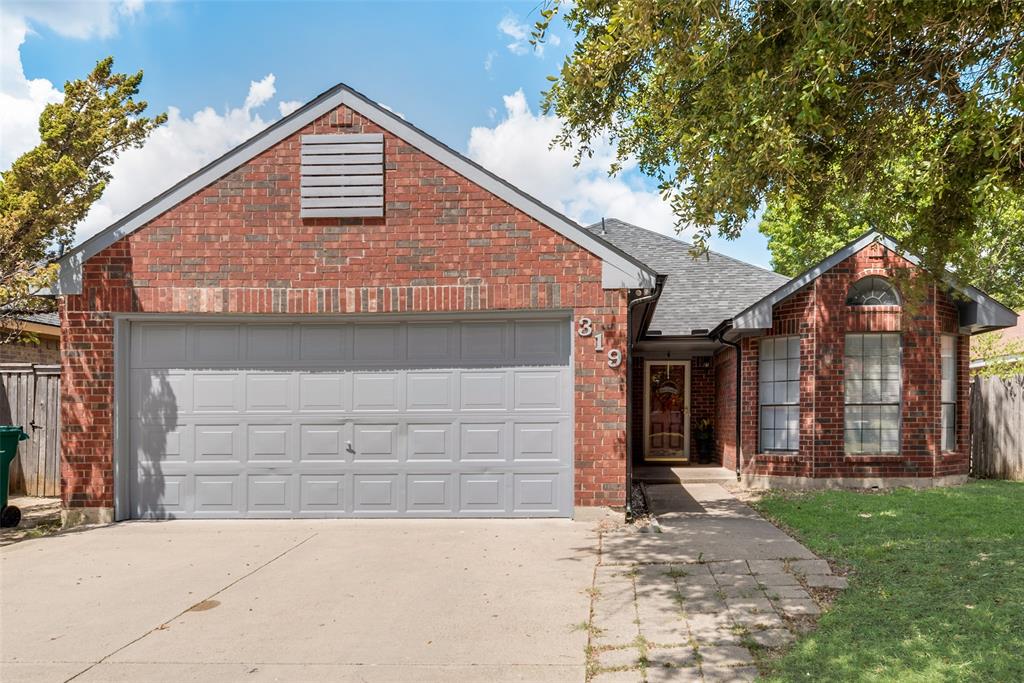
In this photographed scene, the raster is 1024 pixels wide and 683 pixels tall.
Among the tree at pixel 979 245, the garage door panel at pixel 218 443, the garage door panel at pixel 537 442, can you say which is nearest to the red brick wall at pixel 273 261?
the garage door panel at pixel 218 443

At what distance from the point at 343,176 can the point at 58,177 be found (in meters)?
3.90

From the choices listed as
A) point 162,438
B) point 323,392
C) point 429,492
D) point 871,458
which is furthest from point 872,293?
point 162,438

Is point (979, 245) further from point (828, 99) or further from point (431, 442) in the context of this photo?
point (431, 442)

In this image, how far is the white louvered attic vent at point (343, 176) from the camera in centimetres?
909

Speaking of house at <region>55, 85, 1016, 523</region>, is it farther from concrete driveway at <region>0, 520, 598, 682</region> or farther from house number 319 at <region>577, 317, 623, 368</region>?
concrete driveway at <region>0, 520, 598, 682</region>

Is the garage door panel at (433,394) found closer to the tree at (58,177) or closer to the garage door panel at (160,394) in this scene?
the garage door panel at (160,394)

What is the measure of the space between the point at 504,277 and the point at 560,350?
116 cm

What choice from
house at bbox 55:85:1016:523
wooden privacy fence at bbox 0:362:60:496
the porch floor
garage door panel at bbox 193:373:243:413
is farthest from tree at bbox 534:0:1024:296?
wooden privacy fence at bbox 0:362:60:496

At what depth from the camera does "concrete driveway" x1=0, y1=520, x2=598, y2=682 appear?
15.5 ft

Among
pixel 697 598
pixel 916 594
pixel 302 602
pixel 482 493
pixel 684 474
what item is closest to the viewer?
pixel 916 594

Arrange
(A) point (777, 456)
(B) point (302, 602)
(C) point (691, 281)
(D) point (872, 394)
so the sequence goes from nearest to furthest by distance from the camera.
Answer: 1. (B) point (302, 602)
2. (D) point (872, 394)
3. (A) point (777, 456)
4. (C) point (691, 281)

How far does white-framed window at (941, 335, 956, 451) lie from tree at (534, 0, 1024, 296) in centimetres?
547

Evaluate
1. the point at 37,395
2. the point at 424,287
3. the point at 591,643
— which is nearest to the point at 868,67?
the point at 424,287

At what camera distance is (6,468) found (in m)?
9.20
